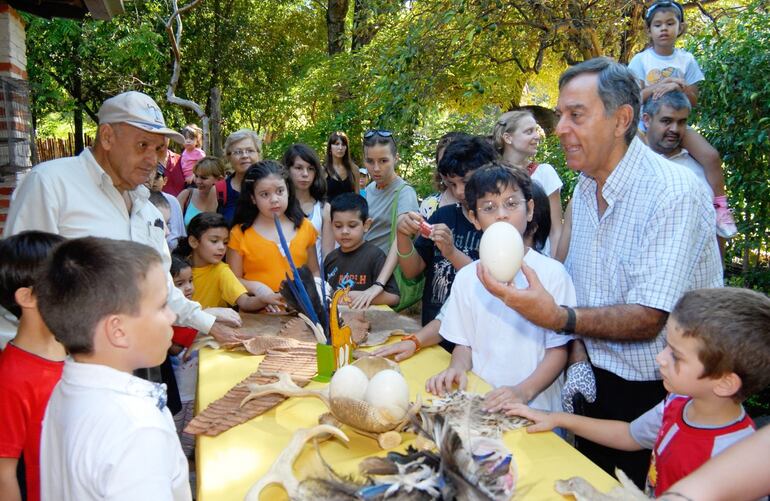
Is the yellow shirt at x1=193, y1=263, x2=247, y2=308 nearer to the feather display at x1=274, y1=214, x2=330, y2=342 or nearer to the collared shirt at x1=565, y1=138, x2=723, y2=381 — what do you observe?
the feather display at x1=274, y1=214, x2=330, y2=342

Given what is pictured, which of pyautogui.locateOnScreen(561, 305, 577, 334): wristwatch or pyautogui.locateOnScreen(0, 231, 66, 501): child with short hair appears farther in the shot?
pyautogui.locateOnScreen(561, 305, 577, 334): wristwatch

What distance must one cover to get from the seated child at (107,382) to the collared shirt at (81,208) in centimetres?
97

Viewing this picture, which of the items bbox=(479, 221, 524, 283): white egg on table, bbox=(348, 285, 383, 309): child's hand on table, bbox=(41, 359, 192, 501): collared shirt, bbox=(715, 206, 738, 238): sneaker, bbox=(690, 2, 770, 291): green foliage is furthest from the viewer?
bbox=(690, 2, 770, 291): green foliage

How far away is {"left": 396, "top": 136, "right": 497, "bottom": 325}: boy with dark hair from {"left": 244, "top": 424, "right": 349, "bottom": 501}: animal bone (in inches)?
59.1

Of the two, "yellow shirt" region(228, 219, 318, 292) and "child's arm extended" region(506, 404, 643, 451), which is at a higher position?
"yellow shirt" region(228, 219, 318, 292)

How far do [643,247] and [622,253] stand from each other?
98 mm

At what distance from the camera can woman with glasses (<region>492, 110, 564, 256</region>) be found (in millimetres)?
4191

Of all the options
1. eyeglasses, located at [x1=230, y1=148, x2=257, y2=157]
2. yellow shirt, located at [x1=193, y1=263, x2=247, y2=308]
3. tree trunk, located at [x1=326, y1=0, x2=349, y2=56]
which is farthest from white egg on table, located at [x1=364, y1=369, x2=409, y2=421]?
tree trunk, located at [x1=326, y1=0, x2=349, y2=56]

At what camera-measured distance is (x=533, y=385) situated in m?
2.29

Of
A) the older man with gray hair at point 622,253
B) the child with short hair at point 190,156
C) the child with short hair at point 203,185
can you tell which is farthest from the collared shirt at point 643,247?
the child with short hair at point 190,156

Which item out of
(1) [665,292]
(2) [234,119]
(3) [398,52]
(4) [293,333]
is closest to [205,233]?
(4) [293,333]

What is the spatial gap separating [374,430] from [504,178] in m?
1.19

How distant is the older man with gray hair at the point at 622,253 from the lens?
2125 millimetres

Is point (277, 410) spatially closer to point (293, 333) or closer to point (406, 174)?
point (293, 333)
